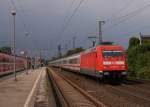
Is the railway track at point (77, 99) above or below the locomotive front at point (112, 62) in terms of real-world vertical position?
below

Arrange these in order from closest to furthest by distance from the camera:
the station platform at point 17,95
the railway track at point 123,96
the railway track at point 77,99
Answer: the station platform at point 17,95 → the railway track at point 123,96 → the railway track at point 77,99

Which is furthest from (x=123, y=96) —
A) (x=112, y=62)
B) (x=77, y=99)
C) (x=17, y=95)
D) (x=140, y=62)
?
(x=140, y=62)

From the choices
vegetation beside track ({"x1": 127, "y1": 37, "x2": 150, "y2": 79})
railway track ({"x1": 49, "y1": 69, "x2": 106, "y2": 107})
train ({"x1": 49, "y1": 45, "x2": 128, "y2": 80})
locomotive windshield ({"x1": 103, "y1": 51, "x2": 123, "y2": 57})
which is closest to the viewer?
railway track ({"x1": 49, "y1": 69, "x2": 106, "y2": 107})

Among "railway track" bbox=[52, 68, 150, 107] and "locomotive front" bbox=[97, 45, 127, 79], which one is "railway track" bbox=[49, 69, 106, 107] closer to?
"railway track" bbox=[52, 68, 150, 107]

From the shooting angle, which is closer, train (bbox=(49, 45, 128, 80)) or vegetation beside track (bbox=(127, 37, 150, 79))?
train (bbox=(49, 45, 128, 80))

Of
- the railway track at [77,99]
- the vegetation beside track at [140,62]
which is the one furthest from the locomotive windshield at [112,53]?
the vegetation beside track at [140,62]

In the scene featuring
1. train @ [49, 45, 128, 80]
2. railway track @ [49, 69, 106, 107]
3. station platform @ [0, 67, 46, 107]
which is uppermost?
train @ [49, 45, 128, 80]

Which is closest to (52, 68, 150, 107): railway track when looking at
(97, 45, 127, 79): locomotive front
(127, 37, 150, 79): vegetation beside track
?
(97, 45, 127, 79): locomotive front

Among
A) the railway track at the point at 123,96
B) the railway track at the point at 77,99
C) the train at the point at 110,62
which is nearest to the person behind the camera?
the railway track at the point at 123,96

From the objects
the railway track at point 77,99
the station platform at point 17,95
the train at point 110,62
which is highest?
the train at point 110,62

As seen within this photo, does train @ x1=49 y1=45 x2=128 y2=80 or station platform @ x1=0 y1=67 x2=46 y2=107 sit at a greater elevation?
train @ x1=49 y1=45 x2=128 y2=80

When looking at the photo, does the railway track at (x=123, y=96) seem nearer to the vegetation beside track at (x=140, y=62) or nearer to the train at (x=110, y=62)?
the train at (x=110, y=62)

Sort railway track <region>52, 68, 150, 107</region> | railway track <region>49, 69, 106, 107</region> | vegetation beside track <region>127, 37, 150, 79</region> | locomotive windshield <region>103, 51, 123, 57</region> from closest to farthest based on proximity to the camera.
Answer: railway track <region>52, 68, 150, 107</region> → railway track <region>49, 69, 106, 107</region> → locomotive windshield <region>103, 51, 123, 57</region> → vegetation beside track <region>127, 37, 150, 79</region>

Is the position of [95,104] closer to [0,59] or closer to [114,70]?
[114,70]
